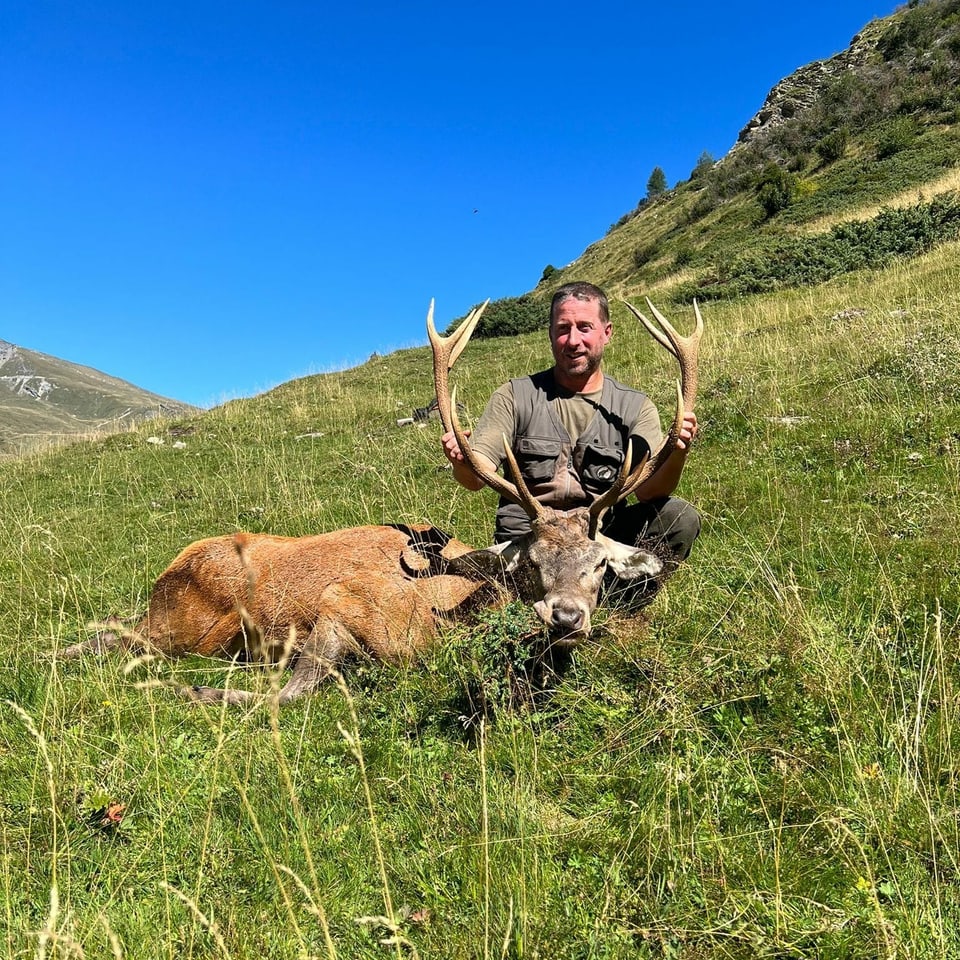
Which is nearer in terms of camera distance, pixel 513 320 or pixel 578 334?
pixel 578 334

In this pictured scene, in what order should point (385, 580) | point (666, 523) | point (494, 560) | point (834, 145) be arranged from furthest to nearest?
point (834, 145) → point (385, 580) → point (666, 523) → point (494, 560)

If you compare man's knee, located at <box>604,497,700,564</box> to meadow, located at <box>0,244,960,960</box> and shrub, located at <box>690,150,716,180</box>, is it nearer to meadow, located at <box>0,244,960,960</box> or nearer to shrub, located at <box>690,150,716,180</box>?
meadow, located at <box>0,244,960,960</box>

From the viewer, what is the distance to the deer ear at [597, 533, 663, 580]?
12.8ft

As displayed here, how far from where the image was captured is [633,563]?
394cm

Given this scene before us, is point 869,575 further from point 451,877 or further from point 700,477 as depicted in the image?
point 451,877

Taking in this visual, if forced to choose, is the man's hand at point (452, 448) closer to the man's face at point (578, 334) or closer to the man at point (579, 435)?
the man at point (579, 435)

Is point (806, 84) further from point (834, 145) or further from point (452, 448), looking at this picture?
point (452, 448)

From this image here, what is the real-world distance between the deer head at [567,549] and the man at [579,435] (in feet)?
0.82

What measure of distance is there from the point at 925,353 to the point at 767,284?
950cm

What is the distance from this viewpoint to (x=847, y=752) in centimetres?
263

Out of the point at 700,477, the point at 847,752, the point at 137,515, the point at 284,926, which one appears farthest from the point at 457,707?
the point at 137,515

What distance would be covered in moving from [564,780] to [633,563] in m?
1.40

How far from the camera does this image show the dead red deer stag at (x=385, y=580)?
3.85m

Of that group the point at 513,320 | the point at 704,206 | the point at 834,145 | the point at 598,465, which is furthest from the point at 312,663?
the point at 704,206
